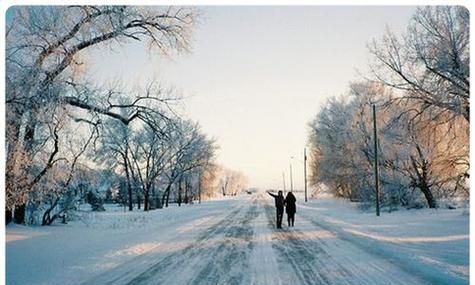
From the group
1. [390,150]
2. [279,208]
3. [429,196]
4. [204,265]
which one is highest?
[390,150]

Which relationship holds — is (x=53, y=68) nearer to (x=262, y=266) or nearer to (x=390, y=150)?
(x=262, y=266)

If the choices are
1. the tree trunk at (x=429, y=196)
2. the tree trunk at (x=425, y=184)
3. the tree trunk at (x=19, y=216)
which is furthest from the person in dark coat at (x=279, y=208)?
the tree trunk at (x=429, y=196)

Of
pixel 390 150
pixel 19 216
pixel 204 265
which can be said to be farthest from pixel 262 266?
pixel 390 150

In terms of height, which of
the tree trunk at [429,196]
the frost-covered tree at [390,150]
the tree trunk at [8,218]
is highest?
the frost-covered tree at [390,150]

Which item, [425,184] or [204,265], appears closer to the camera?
[204,265]

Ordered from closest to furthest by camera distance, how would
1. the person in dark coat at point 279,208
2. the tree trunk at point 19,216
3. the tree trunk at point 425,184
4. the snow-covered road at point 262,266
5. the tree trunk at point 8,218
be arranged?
1. the snow-covered road at point 262,266
2. the tree trunk at point 8,218
3. the tree trunk at point 19,216
4. the person in dark coat at point 279,208
5. the tree trunk at point 425,184

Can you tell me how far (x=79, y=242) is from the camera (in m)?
15.0

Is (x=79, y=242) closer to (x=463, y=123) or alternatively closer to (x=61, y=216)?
(x=61, y=216)

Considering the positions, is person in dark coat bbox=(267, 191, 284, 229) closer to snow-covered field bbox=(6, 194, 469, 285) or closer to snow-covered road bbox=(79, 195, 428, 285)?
snow-covered field bbox=(6, 194, 469, 285)

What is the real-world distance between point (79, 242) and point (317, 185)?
137 ft

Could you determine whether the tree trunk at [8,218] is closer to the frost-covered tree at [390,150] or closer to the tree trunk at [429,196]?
the frost-covered tree at [390,150]

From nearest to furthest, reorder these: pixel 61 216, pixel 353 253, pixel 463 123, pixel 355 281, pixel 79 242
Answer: pixel 355 281 → pixel 353 253 → pixel 79 242 → pixel 463 123 → pixel 61 216

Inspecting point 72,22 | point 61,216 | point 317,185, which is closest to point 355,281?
point 72,22

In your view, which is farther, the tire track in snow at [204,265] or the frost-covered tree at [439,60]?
the frost-covered tree at [439,60]
